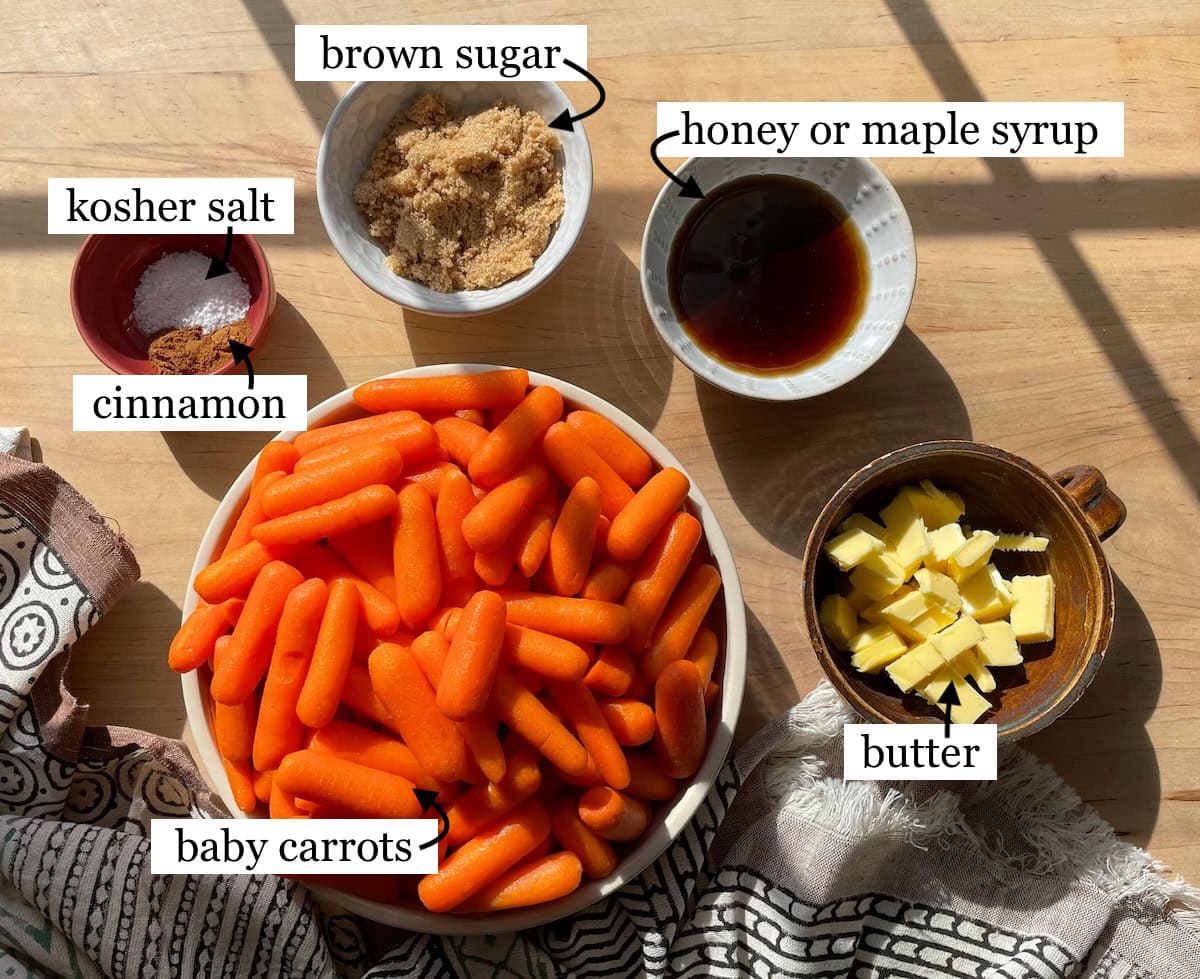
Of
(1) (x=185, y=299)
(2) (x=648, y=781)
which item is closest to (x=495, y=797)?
(2) (x=648, y=781)

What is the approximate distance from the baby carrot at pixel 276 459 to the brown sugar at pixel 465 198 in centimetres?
25

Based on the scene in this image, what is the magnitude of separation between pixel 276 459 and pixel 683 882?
0.67m

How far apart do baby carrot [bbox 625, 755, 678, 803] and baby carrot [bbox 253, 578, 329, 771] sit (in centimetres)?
35

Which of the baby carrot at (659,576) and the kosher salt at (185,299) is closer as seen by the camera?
the baby carrot at (659,576)

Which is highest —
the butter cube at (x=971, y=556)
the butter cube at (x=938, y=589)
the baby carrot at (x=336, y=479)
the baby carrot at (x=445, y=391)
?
the baby carrot at (x=445, y=391)

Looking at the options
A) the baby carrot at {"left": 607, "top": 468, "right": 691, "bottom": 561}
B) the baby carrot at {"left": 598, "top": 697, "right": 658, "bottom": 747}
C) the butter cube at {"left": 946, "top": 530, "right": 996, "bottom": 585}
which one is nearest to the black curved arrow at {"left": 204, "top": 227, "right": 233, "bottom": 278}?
the baby carrot at {"left": 607, "top": 468, "right": 691, "bottom": 561}

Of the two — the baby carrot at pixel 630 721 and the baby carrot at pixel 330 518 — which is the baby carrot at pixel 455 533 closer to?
the baby carrot at pixel 330 518

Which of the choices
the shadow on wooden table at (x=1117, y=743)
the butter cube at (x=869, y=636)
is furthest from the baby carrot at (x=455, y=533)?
the shadow on wooden table at (x=1117, y=743)

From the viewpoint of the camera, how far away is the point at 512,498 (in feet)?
3.29

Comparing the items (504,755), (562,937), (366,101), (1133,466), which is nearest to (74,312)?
(366,101)

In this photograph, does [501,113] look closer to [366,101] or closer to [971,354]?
[366,101]

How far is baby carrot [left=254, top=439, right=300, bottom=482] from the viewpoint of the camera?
3.50ft

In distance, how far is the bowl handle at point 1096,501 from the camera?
1.11 meters

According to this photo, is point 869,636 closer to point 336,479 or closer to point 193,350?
point 336,479
